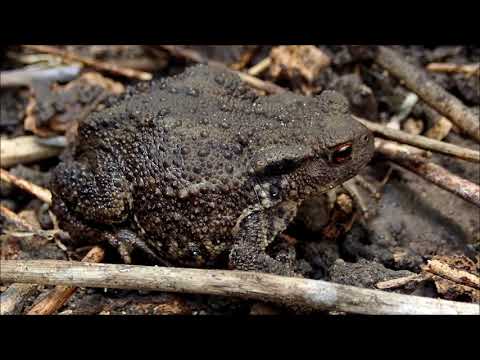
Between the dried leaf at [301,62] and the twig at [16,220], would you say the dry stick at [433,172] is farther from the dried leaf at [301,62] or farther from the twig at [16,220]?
the twig at [16,220]

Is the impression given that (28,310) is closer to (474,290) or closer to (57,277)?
(57,277)

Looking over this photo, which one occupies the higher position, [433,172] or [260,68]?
[260,68]

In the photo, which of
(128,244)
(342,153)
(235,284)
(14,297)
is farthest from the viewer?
(128,244)

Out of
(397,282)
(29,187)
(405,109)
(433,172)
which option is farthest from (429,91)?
(29,187)

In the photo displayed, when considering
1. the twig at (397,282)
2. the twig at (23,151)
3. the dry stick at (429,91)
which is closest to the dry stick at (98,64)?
the twig at (23,151)

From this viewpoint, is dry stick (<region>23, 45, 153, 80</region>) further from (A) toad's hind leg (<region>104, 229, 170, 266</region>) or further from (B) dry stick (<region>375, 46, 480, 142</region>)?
(B) dry stick (<region>375, 46, 480, 142</region>)

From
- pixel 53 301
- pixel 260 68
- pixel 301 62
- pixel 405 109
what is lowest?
pixel 53 301

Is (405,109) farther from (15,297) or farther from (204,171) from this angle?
(15,297)

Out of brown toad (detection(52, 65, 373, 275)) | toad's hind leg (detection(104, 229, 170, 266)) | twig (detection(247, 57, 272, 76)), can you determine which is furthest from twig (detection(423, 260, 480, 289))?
twig (detection(247, 57, 272, 76))
